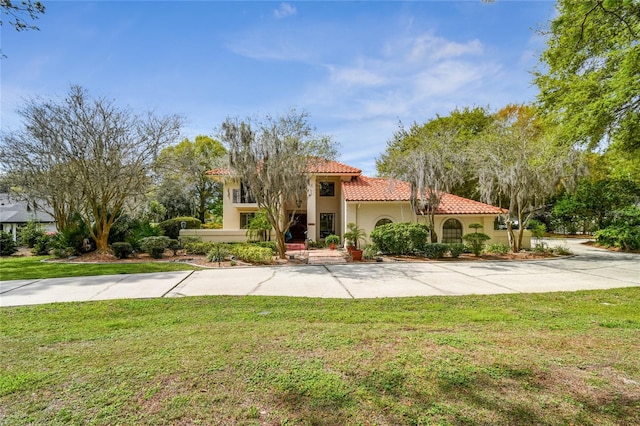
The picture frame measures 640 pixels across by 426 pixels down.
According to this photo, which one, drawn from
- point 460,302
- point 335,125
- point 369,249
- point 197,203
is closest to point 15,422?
point 460,302

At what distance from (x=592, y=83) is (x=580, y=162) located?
855 cm

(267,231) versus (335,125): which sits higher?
(335,125)

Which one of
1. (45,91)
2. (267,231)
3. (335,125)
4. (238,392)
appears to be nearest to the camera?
(238,392)

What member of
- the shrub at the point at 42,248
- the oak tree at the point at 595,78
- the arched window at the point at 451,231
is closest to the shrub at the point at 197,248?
the shrub at the point at 42,248

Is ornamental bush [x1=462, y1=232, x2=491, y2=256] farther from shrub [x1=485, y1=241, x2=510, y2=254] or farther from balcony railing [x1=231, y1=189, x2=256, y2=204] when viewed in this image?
balcony railing [x1=231, y1=189, x2=256, y2=204]

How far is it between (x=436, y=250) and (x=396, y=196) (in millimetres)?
5234

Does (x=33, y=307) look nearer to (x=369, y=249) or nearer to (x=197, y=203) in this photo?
(x=369, y=249)

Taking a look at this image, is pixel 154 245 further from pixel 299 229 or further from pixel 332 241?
pixel 299 229

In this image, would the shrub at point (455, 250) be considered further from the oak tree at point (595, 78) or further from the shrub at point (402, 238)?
the oak tree at point (595, 78)

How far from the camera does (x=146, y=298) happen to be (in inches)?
289

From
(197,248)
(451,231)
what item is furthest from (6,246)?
(451,231)

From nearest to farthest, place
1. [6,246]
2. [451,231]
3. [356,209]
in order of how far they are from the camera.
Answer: [6,246] < [451,231] < [356,209]

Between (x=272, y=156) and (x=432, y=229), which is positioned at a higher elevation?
(x=272, y=156)

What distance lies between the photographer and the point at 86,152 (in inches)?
590
